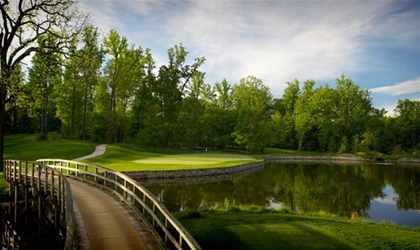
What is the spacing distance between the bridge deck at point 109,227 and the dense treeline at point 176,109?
1694 centimetres

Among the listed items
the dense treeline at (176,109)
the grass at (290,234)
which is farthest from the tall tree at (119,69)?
the grass at (290,234)

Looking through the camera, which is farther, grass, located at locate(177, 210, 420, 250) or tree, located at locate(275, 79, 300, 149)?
tree, located at locate(275, 79, 300, 149)

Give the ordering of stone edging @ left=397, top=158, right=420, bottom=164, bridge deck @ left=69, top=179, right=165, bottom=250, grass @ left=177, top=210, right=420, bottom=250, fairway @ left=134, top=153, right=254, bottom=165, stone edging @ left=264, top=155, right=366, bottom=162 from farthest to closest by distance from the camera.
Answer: stone edging @ left=264, top=155, right=366, bottom=162 → stone edging @ left=397, top=158, right=420, bottom=164 → fairway @ left=134, top=153, right=254, bottom=165 → grass @ left=177, top=210, right=420, bottom=250 → bridge deck @ left=69, top=179, right=165, bottom=250

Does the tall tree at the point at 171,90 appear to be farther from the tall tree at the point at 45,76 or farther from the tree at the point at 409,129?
the tree at the point at 409,129

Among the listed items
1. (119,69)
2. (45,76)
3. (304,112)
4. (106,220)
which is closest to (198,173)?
(106,220)

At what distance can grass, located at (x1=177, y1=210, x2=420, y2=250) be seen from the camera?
35.1ft

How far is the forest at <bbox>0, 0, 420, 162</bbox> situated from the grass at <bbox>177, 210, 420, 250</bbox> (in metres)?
21.2

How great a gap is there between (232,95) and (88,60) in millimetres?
68260

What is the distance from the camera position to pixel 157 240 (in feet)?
32.0

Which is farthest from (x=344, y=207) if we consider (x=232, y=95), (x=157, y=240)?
(x=232, y=95)

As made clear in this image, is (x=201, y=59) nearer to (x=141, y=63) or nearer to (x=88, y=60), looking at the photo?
(x=141, y=63)

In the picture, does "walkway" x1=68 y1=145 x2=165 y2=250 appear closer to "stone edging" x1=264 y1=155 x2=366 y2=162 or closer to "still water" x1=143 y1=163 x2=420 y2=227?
"still water" x1=143 y1=163 x2=420 y2=227

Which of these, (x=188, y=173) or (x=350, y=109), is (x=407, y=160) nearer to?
(x=350, y=109)

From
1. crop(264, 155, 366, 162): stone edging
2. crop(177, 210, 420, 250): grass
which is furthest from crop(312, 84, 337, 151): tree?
crop(177, 210, 420, 250): grass
